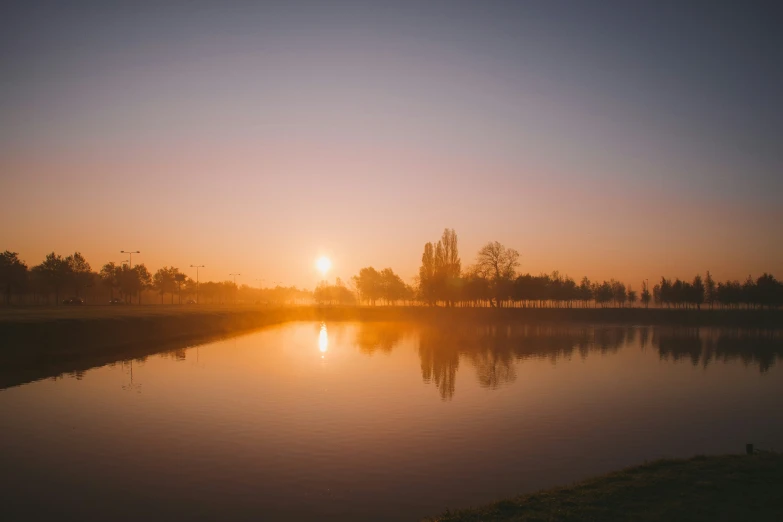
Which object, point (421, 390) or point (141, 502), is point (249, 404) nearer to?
point (421, 390)

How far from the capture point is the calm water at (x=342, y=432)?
49.1ft

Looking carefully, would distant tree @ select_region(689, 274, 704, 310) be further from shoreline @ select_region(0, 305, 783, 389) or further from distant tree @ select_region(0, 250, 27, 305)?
distant tree @ select_region(0, 250, 27, 305)

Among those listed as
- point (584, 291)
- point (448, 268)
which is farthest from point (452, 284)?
point (584, 291)

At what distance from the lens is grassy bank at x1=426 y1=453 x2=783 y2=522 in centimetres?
1175

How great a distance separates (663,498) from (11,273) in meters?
115

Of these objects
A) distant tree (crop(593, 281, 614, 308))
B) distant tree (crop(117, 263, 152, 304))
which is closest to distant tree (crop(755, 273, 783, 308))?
distant tree (crop(593, 281, 614, 308))

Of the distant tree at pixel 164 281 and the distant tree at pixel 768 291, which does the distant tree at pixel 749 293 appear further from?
the distant tree at pixel 164 281

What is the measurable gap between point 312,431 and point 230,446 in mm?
3624

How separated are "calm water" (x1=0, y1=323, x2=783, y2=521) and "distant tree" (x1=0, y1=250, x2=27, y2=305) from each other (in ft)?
241

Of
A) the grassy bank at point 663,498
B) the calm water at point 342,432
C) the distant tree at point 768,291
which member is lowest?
the calm water at point 342,432

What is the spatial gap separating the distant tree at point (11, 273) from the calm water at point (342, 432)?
7342 cm

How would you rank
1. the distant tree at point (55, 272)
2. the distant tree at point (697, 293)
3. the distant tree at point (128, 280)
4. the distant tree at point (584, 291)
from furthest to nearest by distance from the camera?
the distant tree at point (584, 291)
the distant tree at point (697, 293)
the distant tree at point (128, 280)
the distant tree at point (55, 272)

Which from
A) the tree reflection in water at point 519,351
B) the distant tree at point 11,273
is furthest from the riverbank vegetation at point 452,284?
the tree reflection in water at point 519,351

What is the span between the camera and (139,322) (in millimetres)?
60750
